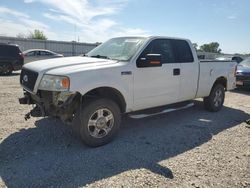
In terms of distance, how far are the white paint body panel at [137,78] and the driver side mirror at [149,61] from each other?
0.10 metres

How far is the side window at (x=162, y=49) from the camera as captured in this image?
536 cm

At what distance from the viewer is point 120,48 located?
5457 mm

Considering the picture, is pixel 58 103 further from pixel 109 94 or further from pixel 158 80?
pixel 158 80

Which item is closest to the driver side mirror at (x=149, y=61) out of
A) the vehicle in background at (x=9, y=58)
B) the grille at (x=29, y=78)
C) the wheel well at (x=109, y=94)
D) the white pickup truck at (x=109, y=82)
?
the white pickup truck at (x=109, y=82)

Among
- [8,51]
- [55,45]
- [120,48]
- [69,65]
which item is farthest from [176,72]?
[55,45]

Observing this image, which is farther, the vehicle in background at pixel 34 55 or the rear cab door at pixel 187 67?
the vehicle in background at pixel 34 55

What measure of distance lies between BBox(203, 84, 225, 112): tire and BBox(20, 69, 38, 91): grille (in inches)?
188

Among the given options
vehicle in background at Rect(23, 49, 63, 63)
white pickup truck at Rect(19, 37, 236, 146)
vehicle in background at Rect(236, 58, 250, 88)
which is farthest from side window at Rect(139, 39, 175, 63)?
vehicle in background at Rect(23, 49, 63, 63)

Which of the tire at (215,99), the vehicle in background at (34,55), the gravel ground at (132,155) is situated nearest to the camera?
the gravel ground at (132,155)

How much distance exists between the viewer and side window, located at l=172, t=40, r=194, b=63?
6054 millimetres

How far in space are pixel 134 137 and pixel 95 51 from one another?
7.02 feet

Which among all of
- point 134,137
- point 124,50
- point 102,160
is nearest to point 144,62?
point 124,50

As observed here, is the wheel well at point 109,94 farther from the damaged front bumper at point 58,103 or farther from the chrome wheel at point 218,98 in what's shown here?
the chrome wheel at point 218,98

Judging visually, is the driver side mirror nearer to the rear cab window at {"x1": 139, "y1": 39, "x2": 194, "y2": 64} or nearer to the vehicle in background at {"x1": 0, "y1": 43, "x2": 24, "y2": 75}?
the rear cab window at {"x1": 139, "y1": 39, "x2": 194, "y2": 64}
